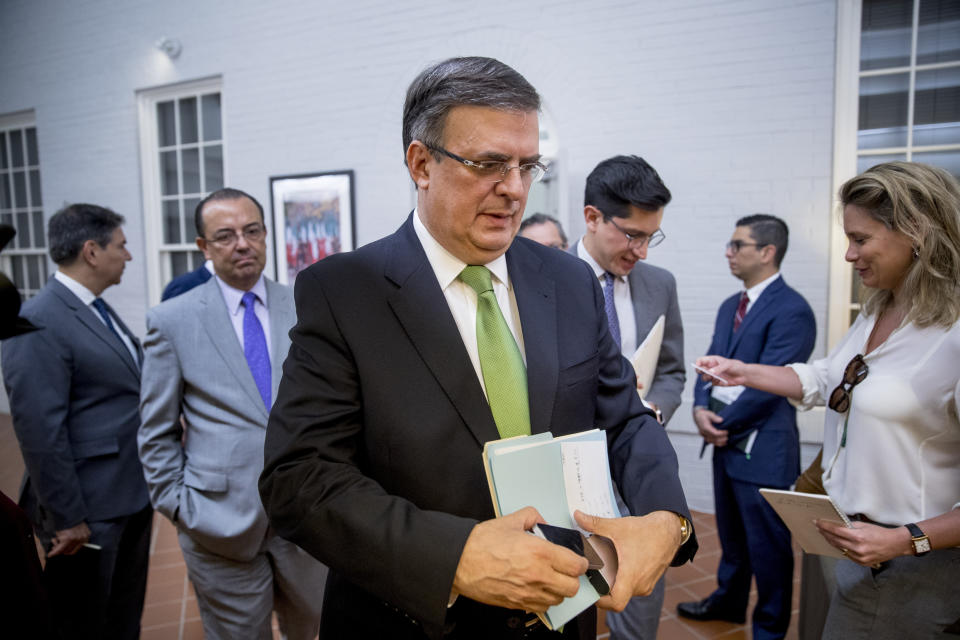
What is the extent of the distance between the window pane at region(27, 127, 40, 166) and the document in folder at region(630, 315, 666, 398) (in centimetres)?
874

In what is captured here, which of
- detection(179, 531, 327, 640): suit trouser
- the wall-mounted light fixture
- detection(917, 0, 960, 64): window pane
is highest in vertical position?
the wall-mounted light fixture

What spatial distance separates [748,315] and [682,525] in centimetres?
230

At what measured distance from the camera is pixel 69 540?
2309 mm

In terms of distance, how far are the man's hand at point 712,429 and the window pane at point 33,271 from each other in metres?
8.47

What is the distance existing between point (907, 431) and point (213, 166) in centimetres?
672

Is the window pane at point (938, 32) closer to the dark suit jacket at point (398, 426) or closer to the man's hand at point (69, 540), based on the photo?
the dark suit jacket at point (398, 426)

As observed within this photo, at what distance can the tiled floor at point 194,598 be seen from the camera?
3.07 m

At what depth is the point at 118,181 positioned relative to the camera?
22.6 feet

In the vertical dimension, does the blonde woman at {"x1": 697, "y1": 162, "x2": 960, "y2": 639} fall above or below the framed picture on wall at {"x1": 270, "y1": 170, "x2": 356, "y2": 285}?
below

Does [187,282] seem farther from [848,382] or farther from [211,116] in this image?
[848,382]

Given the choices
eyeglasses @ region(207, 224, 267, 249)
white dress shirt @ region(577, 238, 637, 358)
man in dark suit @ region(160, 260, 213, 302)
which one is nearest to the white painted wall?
man in dark suit @ region(160, 260, 213, 302)

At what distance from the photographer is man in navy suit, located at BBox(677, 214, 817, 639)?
9.63 feet

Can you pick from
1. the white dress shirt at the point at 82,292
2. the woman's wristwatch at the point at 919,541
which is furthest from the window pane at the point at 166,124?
the woman's wristwatch at the point at 919,541

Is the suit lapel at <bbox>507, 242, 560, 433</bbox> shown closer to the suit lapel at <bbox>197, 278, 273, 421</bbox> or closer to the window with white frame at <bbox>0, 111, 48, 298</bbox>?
the suit lapel at <bbox>197, 278, 273, 421</bbox>
